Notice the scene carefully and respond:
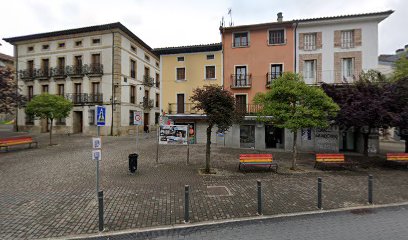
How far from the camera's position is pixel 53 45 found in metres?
25.7

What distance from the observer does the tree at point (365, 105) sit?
1028 cm

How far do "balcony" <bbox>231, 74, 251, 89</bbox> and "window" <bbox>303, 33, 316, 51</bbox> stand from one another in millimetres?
5321

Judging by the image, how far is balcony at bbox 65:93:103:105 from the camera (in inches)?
954

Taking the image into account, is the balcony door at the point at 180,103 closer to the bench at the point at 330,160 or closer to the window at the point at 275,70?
the window at the point at 275,70

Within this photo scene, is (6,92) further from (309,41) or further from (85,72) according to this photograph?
(309,41)

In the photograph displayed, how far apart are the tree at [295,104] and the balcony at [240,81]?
7296 mm

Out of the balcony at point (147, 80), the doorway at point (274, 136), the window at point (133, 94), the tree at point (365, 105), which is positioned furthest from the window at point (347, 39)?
the window at point (133, 94)

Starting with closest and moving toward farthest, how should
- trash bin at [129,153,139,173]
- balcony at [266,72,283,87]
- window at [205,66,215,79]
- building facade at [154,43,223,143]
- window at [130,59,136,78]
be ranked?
trash bin at [129,153,139,173], balcony at [266,72,283,87], building facade at [154,43,223,143], window at [205,66,215,79], window at [130,59,136,78]

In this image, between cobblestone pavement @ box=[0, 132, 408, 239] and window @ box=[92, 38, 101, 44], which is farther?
window @ box=[92, 38, 101, 44]

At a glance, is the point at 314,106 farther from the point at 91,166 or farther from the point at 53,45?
the point at 53,45

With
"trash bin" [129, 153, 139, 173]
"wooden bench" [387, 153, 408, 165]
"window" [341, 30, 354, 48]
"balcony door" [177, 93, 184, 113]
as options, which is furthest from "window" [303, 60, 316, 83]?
"trash bin" [129, 153, 139, 173]

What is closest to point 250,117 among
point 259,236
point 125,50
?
point 259,236

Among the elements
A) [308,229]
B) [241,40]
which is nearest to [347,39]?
[241,40]

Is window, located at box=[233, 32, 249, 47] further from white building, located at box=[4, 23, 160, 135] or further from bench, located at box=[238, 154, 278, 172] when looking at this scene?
white building, located at box=[4, 23, 160, 135]
